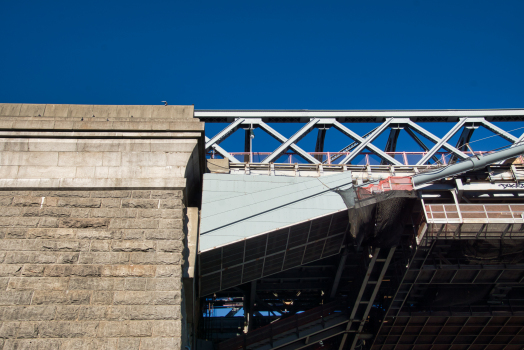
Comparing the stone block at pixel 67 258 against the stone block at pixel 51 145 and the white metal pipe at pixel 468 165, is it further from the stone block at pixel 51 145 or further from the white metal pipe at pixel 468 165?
the white metal pipe at pixel 468 165

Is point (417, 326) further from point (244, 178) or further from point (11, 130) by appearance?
point (11, 130)

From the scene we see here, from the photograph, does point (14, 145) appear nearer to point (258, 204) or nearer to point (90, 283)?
point (90, 283)

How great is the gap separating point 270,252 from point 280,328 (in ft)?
22.2

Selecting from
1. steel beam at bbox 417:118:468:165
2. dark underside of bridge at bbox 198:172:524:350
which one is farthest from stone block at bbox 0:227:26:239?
steel beam at bbox 417:118:468:165

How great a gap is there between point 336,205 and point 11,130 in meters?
9.32

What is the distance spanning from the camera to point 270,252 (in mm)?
15141

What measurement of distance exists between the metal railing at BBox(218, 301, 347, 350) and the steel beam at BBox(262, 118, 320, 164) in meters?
6.93

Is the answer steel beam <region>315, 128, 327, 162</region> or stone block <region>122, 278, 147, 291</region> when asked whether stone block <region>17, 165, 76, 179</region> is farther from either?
steel beam <region>315, 128, 327, 162</region>

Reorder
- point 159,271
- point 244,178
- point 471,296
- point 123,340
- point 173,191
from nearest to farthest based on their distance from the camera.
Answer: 1. point 123,340
2. point 159,271
3. point 173,191
4. point 244,178
5. point 471,296

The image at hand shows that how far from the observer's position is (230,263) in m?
14.6

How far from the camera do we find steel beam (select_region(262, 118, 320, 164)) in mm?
19844

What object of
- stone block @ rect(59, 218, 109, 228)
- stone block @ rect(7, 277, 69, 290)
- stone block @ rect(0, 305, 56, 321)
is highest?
stone block @ rect(59, 218, 109, 228)

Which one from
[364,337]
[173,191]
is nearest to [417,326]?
[364,337]

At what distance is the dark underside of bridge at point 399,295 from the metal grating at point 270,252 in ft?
3.13
